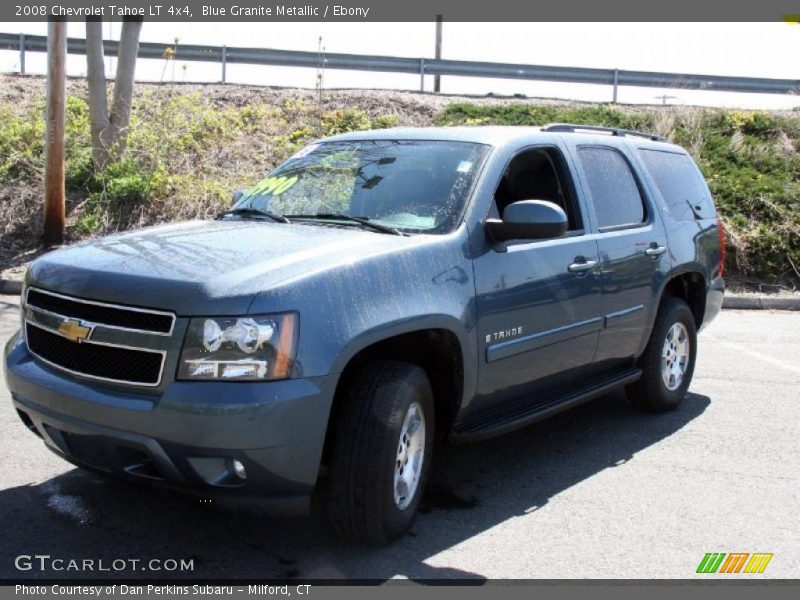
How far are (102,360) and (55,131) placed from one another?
9053 millimetres

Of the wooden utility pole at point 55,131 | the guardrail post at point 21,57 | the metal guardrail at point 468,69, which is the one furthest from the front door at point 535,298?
the guardrail post at point 21,57

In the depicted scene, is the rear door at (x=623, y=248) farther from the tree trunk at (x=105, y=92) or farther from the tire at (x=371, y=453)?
the tree trunk at (x=105, y=92)

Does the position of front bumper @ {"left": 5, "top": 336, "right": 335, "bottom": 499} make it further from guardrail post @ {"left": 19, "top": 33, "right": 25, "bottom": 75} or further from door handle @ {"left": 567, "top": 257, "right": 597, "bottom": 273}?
guardrail post @ {"left": 19, "top": 33, "right": 25, "bottom": 75}

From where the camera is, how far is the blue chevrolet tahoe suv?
325 centimetres

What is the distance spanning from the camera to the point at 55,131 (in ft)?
37.6

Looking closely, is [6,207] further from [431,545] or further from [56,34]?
[431,545]

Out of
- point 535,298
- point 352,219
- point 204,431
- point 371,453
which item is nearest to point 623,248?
point 535,298

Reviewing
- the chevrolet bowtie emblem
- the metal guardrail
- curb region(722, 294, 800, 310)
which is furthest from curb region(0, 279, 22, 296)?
curb region(722, 294, 800, 310)

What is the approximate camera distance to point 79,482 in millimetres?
4363

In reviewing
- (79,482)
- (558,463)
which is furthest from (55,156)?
(558,463)

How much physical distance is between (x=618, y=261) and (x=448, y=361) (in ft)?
5.53

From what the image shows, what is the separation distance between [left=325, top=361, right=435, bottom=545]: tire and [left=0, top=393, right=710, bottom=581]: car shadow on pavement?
181 millimetres

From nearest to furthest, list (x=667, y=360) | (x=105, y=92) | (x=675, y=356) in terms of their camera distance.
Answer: (x=667, y=360), (x=675, y=356), (x=105, y=92)

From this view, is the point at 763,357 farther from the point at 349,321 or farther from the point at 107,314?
the point at 107,314
